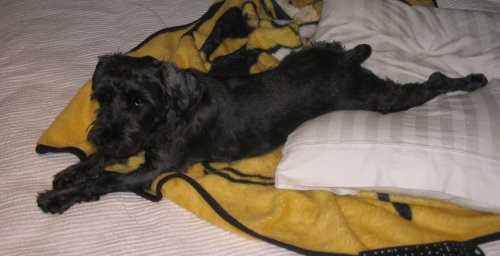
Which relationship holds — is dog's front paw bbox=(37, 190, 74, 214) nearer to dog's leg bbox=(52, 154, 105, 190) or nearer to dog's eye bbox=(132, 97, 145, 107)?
dog's leg bbox=(52, 154, 105, 190)

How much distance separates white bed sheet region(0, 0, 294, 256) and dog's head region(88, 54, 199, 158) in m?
0.40

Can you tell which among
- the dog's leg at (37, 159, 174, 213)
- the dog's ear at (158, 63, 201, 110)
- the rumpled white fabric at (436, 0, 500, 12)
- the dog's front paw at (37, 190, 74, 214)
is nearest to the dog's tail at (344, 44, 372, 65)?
the dog's ear at (158, 63, 201, 110)

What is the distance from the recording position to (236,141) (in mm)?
3189

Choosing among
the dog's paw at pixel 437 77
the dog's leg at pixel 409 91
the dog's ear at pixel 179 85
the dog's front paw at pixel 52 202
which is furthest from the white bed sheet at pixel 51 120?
the dog's paw at pixel 437 77

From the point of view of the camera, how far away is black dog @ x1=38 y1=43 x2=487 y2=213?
275cm

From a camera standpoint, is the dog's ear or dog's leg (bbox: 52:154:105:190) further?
dog's leg (bbox: 52:154:105:190)

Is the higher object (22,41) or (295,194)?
(22,41)

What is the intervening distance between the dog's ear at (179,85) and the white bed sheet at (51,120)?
712 millimetres

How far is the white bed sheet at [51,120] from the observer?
2.52m

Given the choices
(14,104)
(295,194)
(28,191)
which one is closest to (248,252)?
(295,194)

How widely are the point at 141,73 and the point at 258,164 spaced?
1128 mm

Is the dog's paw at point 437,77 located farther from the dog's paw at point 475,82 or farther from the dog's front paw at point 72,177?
the dog's front paw at point 72,177

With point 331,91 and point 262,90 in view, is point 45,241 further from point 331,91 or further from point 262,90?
point 331,91

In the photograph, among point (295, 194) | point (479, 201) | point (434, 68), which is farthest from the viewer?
point (434, 68)
